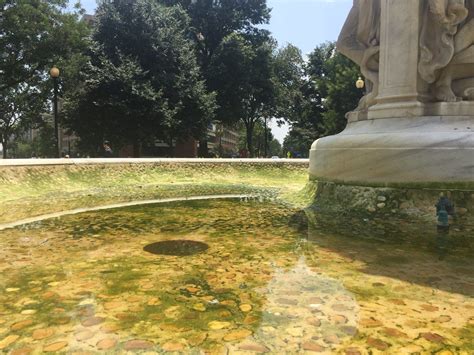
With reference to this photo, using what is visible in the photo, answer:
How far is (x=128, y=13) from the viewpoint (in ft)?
81.6

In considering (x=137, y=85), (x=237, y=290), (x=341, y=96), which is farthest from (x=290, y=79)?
(x=237, y=290)

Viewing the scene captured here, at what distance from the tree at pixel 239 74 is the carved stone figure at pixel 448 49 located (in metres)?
26.1

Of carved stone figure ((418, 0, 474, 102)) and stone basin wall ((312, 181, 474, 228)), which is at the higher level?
carved stone figure ((418, 0, 474, 102))

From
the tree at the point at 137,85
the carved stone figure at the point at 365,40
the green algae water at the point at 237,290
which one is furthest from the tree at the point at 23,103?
the green algae water at the point at 237,290

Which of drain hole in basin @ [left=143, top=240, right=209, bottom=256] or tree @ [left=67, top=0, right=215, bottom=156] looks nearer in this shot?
drain hole in basin @ [left=143, top=240, right=209, bottom=256]

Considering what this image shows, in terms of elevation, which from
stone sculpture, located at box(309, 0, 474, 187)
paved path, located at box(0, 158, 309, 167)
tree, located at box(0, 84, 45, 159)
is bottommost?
paved path, located at box(0, 158, 309, 167)

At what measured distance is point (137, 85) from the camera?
22781 mm

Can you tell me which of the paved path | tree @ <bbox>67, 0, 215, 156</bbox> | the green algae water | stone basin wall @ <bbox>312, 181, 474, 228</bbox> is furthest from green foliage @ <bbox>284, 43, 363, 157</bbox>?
the green algae water

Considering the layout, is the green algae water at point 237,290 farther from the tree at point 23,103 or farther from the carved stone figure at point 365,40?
the tree at point 23,103

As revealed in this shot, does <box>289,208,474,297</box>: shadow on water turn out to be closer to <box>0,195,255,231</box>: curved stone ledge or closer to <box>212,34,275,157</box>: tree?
<box>0,195,255,231</box>: curved stone ledge

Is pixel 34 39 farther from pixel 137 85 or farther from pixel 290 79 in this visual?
pixel 290 79

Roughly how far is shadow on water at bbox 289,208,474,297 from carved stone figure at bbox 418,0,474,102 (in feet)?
8.01

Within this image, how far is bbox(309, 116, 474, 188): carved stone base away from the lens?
4.95 metres

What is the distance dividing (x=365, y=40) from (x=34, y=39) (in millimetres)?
23044
